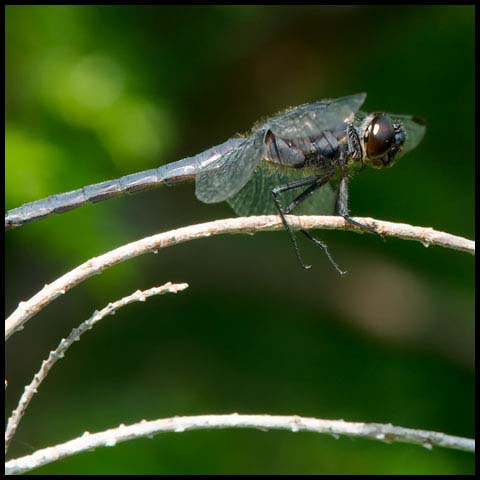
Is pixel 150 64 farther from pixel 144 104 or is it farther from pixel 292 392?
pixel 292 392

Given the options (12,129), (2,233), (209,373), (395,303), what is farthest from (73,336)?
(395,303)

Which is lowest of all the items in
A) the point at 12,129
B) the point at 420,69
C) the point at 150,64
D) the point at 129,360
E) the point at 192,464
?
the point at 192,464

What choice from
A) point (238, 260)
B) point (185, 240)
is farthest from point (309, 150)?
point (238, 260)

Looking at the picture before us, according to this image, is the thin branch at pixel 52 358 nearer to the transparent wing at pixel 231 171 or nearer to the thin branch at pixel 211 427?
the thin branch at pixel 211 427

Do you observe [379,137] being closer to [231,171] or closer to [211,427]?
[231,171]

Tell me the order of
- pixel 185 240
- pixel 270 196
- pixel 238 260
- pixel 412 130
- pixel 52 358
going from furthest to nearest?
pixel 238 260 < pixel 412 130 < pixel 270 196 < pixel 185 240 < pixel 52 358

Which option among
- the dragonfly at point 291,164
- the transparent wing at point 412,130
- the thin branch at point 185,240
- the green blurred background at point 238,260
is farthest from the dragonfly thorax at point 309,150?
the green blurred background at point 238,260
